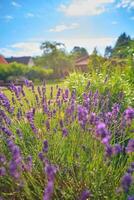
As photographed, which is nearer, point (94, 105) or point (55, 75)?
point (94, 105)

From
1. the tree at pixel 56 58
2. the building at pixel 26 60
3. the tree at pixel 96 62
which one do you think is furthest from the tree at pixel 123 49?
the building at pixel 26 60

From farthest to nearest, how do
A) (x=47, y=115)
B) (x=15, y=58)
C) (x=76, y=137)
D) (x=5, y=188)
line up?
(x=15, y=58) → (x=47, y=115) → (x=76, y=137) → (x=5, y=188)

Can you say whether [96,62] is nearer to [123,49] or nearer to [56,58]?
[123,49]

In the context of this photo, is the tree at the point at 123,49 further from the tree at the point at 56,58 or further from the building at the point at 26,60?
the building at the point at 26,60

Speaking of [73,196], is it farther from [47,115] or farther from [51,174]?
[47,115]

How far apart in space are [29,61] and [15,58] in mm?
4977

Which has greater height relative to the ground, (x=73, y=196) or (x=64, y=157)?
(x=64, y=157)

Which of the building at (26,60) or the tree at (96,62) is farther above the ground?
the building at (26,60)

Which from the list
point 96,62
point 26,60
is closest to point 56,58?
point 26,60

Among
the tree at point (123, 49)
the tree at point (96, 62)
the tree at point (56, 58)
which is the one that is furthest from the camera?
the tree at point (56, 58)

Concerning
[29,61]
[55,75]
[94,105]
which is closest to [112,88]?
[94,105]

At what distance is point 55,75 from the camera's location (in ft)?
124

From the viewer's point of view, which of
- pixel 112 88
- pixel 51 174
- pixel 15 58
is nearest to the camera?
pixel 51 174

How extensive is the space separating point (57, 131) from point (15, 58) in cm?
5320
